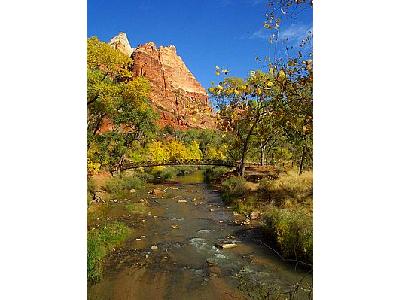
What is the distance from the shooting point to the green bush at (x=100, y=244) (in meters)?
2.96

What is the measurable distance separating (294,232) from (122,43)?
1.87 meters

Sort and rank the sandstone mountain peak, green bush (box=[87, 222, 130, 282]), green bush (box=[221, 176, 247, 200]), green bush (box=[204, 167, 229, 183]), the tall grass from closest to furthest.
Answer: the sandstone mountain peak, green bush (box=[87, 222, 130, 282]), green bush (box=[221, 176, 247, 200]), the tall grass, green bush (box=[204, 167, 229, 183])

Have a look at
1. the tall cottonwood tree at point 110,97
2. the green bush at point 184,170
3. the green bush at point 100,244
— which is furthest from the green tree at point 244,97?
the green bush at point 184,170

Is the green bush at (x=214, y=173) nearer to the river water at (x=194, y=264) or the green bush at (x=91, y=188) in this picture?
the river water at (x=194, y=264)

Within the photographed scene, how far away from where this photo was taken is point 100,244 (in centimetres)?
316

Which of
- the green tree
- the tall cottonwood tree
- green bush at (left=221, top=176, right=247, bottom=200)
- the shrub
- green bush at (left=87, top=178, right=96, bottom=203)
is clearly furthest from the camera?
green bush at (left=221, top=176, right=247, bottom=200)

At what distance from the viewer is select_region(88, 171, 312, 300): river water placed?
112 inches

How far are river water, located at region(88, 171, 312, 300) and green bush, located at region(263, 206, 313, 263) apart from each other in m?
0.12

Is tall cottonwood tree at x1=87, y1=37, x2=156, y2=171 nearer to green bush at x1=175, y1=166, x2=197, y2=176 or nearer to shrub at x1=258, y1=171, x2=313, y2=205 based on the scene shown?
shrub at x1=258, y1=171, x2=313, y2=205

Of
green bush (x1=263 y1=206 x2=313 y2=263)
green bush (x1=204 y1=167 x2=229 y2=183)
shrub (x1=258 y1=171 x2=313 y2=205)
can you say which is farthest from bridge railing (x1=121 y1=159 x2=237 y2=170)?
green bush (x1=263 y1=206 x2=313 y2=263)

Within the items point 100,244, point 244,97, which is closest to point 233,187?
point 100,244
